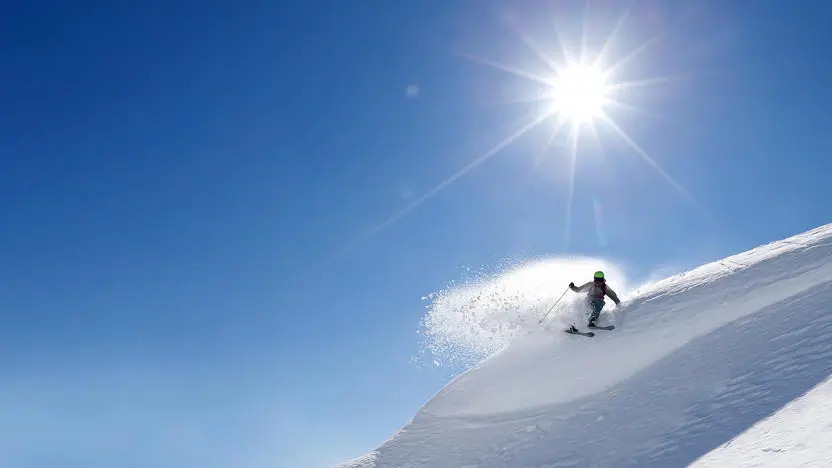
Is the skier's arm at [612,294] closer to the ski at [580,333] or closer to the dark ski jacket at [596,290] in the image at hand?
the dark ski jacket at [596,290]

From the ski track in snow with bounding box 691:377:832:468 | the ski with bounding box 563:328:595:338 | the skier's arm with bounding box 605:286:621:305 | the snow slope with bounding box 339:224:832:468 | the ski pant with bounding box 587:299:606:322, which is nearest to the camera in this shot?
the ski track in snow with bounding box 691:377:832:468

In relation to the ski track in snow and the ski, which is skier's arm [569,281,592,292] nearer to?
the ski

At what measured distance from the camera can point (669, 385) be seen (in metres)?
12.1

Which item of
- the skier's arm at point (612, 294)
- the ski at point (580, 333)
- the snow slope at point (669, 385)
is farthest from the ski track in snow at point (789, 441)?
the skier's arm at point (612, 294)

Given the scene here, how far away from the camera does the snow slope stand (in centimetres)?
888

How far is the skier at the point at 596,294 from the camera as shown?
1611cm

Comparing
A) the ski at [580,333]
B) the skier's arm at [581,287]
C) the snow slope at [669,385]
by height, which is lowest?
the snow slope at [669,385]

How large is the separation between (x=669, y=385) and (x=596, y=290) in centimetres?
451

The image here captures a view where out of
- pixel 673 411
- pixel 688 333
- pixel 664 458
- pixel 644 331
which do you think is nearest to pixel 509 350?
pixel 644 331

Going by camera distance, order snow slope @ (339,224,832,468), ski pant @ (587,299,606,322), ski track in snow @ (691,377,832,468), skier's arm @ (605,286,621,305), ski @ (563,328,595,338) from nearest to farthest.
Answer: ski track in snow @ (691,377,832,468) → snow slope @ (339,224,832,468) → ski @ (563,328,595,338) → ski pant @ (587,299,606,322) → skier's arm @ (605,286,621,305)

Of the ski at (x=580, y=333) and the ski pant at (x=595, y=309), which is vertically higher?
the ski pant at (x=595, y=309)

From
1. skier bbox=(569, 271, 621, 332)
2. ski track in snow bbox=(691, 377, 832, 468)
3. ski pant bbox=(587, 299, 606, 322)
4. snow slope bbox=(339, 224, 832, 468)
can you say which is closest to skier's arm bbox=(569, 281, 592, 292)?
skier bbox=(569, 271, 621, 332)

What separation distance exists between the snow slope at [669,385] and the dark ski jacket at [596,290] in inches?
28.3

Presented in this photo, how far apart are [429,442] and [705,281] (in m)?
10.4
